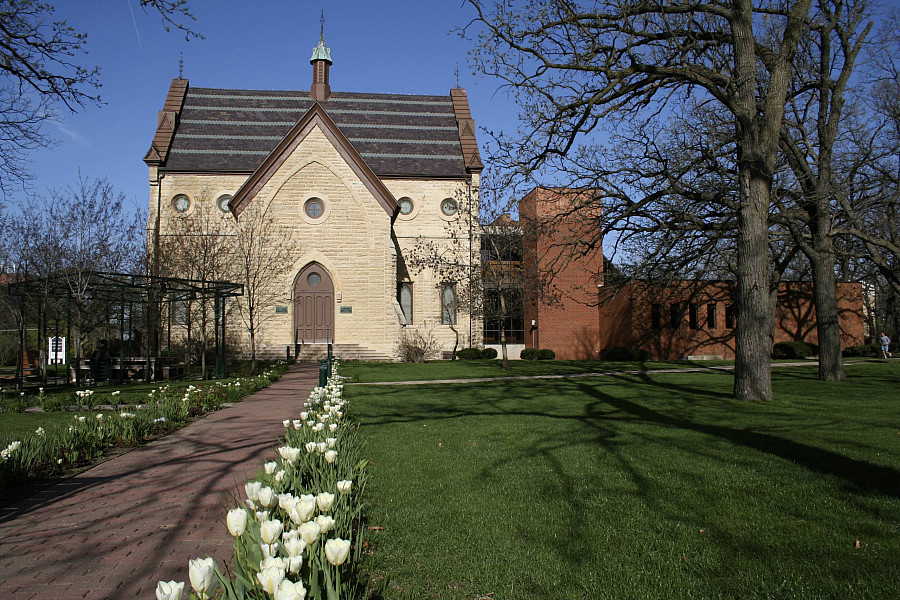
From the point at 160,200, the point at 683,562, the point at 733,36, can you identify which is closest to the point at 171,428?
the point at 683,562

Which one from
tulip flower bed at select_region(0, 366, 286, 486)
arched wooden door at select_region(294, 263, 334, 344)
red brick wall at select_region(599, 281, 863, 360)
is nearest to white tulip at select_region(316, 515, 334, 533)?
tulip flower bed at select_region(0, 366, 286, 486)

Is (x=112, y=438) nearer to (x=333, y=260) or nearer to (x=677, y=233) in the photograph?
(x=677, y=233)

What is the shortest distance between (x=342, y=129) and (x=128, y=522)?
36.8 m

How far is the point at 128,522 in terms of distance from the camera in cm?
520

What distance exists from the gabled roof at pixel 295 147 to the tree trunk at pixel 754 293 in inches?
807

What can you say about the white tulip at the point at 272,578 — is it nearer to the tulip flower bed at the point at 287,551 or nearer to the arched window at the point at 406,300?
the tulip flower bed at the point at 287,551

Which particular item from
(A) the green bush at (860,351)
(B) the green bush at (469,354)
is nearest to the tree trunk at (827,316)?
(B) the green bush at (469,354)

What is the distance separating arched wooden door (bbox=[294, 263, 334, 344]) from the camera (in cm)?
3048

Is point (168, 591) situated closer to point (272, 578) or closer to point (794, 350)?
point (272, 578)

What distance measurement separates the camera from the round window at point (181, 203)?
114ft

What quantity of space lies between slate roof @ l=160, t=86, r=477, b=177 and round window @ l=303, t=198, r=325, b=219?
673 cm

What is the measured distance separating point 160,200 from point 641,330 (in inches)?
1183

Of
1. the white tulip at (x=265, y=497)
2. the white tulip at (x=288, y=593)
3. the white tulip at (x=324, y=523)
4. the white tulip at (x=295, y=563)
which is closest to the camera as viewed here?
the white tulip at (x=288, y=593)

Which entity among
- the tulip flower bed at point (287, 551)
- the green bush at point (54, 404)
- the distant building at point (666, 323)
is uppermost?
the distant building at point (666, 323)
